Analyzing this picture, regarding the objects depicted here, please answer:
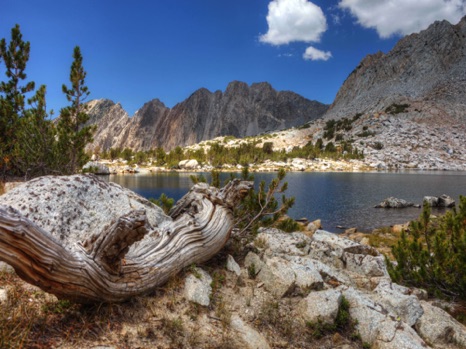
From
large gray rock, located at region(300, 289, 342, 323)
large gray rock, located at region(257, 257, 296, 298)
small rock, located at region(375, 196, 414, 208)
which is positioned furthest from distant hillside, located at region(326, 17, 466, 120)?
large gray rock, located at region(300, 289, 342, 323)

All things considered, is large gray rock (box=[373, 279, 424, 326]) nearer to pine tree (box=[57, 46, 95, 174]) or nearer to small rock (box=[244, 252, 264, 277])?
small rock (box=[244, 252, 264, 277])

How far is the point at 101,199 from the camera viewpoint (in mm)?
7211

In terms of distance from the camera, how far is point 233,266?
730 centimetres

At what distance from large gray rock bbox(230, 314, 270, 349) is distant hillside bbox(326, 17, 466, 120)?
158m

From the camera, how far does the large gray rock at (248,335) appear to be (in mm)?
5200

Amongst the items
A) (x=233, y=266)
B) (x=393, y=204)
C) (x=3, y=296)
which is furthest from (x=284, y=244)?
(x=393, y=204)

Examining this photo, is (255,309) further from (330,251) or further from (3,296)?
(330,251)

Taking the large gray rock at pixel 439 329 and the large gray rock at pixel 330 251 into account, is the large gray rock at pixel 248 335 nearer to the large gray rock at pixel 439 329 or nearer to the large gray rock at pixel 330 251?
the large gray rock at pixel 439 329

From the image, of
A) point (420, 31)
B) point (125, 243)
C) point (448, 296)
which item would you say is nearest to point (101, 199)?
point (125, 243)

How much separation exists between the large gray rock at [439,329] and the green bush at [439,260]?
222cm

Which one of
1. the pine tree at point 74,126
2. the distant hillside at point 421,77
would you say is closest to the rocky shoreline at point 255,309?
the pine tree at point 74,126

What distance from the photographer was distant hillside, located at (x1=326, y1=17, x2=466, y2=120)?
140 m

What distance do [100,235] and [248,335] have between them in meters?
3.30

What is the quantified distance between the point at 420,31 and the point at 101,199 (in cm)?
23251
